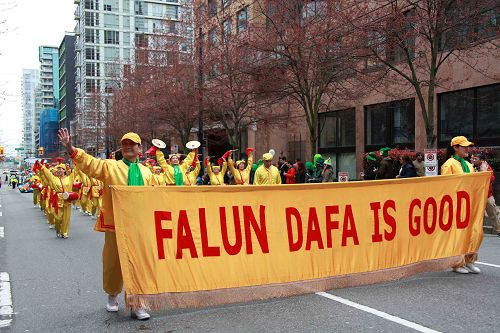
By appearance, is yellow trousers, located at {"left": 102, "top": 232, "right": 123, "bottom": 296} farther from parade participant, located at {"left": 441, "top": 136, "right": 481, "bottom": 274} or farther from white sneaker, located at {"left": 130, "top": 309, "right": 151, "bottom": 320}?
parade participant, located at {"left": 441, "top": 136, "right": 481, "bottom": 274}

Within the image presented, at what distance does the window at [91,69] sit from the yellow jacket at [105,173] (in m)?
88.8

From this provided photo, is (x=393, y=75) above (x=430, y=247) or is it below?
above

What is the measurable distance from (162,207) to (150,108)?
2284 cm

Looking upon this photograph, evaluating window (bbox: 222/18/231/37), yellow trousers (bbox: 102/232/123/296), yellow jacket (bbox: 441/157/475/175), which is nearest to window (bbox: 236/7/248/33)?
window (bbox: 222/18/231/37)

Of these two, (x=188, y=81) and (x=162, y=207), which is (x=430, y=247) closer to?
(x=162, y=207)

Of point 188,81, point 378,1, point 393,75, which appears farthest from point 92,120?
point 378,1

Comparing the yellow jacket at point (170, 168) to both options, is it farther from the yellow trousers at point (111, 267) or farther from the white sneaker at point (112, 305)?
the yellow trousers at point (111, 267)

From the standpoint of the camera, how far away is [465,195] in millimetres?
6922

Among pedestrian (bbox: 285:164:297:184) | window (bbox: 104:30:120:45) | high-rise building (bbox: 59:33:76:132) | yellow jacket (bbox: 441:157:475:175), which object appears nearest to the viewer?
yellow jacket (bbox: 441:157:475:175)

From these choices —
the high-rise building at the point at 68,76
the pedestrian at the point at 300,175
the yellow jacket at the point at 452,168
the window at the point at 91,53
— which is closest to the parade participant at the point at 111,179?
the yellow jacket at the point at 452,168

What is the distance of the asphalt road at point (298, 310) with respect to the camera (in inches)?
192

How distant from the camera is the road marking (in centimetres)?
528

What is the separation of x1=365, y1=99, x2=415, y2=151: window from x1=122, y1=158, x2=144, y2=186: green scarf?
721 inches

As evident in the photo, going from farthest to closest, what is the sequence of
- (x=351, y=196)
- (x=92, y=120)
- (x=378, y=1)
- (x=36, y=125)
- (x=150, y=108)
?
(x=36, y=125)
(x=92, y=120)
(x=150, y=108)
(x=378, y=1)
(x=351, y=196)
